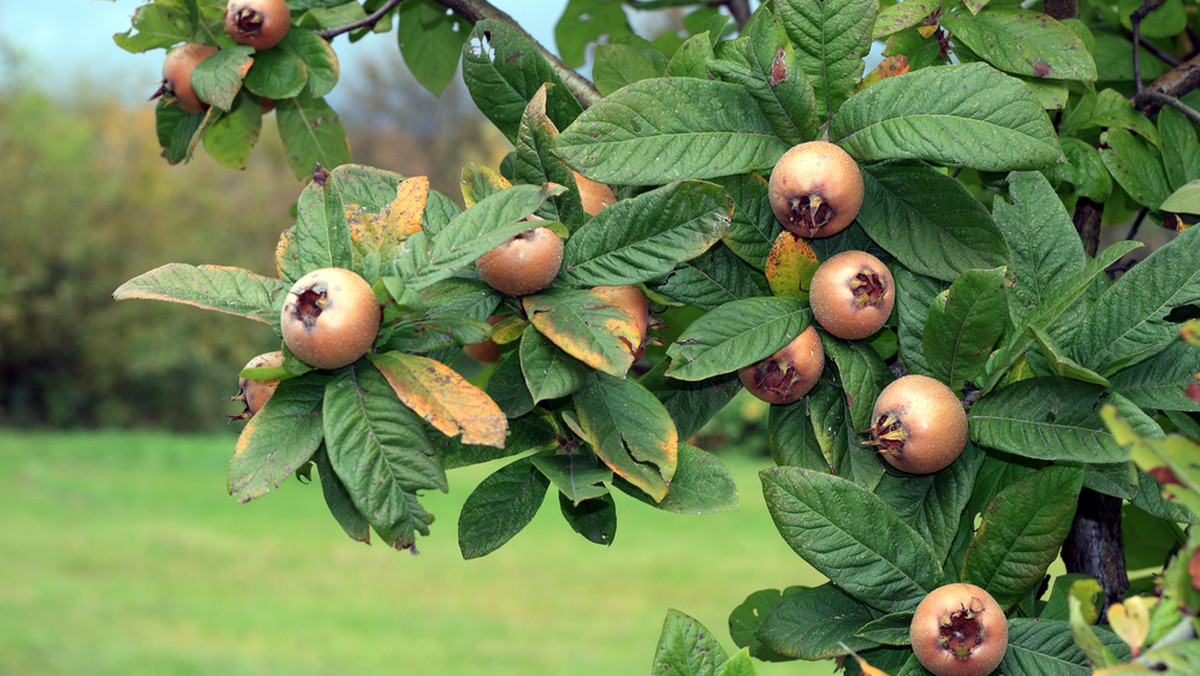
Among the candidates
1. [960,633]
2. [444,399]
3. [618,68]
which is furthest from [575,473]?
[618,68]

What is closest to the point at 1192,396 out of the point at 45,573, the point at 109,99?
the point at 45,573

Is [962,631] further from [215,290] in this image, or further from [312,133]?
[312,133]

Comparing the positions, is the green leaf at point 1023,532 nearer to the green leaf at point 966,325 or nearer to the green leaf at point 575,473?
the green leaf at point 966,325

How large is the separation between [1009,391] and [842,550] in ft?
0.77

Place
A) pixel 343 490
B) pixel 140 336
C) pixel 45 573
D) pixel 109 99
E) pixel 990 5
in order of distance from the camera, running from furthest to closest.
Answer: pixel 109 99
pixel 140 336
pixel 45 573
pixel 990 5
pixel 343 490

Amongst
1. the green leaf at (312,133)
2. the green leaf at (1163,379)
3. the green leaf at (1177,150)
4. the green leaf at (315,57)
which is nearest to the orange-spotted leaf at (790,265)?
the green leaf at (1163,379)

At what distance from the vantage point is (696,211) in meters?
0.97

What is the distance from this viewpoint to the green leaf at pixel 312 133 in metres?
1.69

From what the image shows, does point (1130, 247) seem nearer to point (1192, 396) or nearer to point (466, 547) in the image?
point (1192, 396)

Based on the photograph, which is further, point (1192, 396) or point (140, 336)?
point (140, 336)

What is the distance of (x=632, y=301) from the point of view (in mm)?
1071

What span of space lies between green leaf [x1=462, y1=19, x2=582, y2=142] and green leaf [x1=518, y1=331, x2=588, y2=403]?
11.6 inches

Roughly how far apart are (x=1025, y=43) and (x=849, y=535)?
2.19ft

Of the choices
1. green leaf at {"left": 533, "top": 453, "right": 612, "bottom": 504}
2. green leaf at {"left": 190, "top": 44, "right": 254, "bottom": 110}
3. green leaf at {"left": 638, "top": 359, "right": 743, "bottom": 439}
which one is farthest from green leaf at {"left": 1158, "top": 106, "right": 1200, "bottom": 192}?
green leaf at {"left": 190, "top": 44, "right": 254, "bottom": 110}
